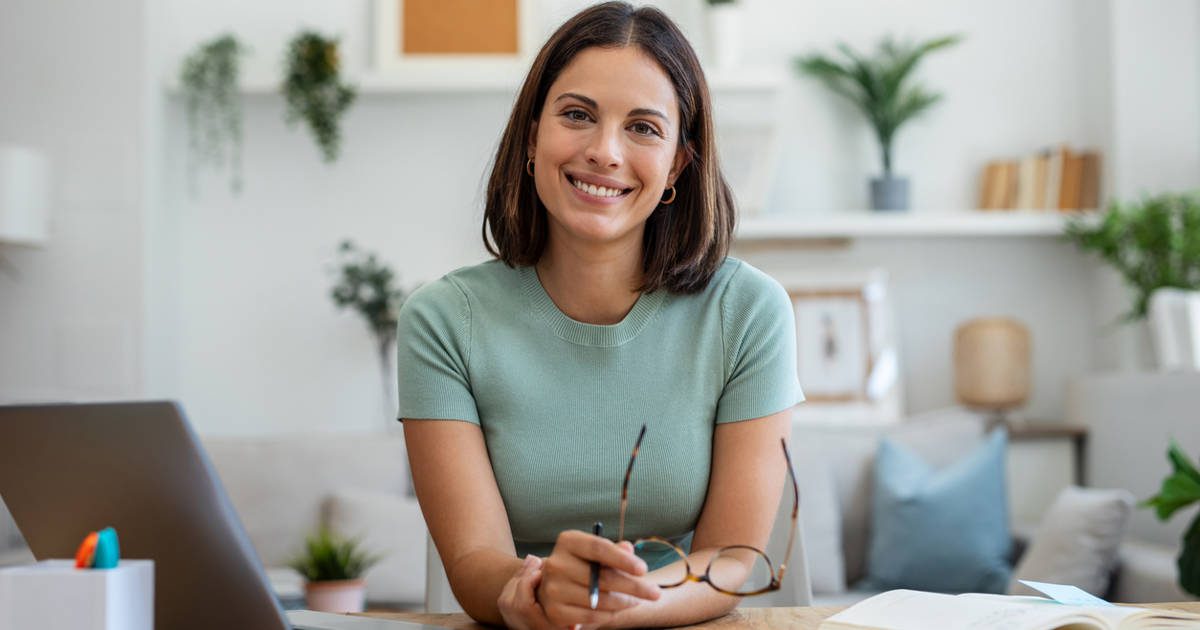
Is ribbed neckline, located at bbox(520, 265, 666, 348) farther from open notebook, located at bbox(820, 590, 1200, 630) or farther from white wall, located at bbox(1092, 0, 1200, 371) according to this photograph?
white wall, located at bbox(1092, 0, 1200, 371)

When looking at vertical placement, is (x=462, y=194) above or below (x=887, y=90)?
below

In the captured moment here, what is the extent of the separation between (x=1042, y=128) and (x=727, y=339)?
2959 mm

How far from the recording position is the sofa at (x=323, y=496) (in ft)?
10.3

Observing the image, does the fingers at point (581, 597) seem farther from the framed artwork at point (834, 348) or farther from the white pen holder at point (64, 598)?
the framed artwork at point (834, 348)

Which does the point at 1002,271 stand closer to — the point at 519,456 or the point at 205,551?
the point at 519,456

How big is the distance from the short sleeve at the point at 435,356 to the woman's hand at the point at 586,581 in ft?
1.30

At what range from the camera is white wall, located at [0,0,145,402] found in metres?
3.66

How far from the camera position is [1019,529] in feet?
11.1

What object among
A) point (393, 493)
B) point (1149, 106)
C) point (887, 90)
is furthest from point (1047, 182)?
point (393, 493)

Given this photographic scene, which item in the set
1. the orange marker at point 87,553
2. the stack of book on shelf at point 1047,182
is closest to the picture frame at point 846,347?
the stack of book on shelf at point 1047,182

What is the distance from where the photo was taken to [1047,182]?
388 centimetres

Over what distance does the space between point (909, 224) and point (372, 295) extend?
170 cm

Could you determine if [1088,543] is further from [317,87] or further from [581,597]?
[317,87]

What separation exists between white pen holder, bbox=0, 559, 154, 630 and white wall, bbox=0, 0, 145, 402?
117 inches
